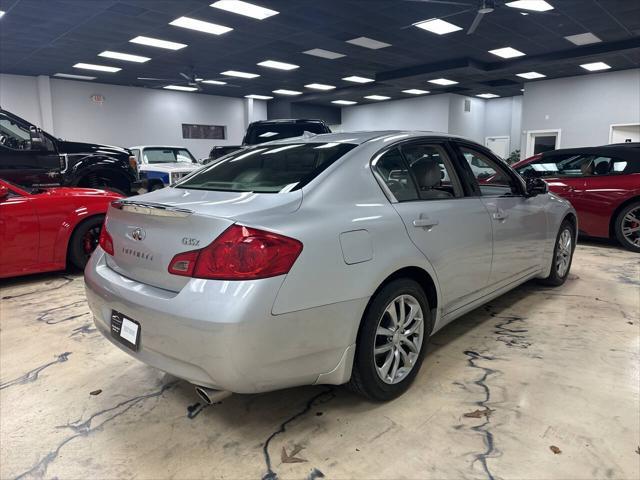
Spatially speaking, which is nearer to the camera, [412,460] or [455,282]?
[412,460]

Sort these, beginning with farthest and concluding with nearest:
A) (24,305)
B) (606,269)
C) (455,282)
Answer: (606,269) → (24,305) → (455,282)

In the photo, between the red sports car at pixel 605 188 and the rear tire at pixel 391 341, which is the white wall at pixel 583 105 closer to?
the red sports car at pixel 605 188

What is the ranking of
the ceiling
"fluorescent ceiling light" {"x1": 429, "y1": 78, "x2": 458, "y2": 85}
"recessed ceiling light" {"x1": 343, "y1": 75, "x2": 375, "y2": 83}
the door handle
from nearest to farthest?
1. the door handle
2. the ceiling
3. "fluorescent ceiling light" {"x1": 429, "y1": 78, "x2": 458, "y2": 85}
4. "recessed ceiling light" {"x1": 343, "y1": 75, "x2": 375, "y2": 83}

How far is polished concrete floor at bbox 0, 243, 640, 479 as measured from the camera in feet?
5.63

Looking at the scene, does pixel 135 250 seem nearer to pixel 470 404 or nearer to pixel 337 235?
pixel 337 235

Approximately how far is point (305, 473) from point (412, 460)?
424mm

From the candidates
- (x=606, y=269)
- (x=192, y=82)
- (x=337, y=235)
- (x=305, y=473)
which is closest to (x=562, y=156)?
(x=606, y=269)

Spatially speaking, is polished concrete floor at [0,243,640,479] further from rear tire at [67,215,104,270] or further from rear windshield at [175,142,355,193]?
rear tire at [67,215,104,270]

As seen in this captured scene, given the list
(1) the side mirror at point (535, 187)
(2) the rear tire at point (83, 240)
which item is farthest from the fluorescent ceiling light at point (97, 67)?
(1) the side mirror at point (535, 187)

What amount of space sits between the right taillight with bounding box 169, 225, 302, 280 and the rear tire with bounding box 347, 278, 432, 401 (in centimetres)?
51

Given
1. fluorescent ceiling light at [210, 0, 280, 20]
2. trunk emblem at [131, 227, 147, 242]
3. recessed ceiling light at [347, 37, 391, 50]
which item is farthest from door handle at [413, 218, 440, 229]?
recessed ceiling light at [347, 37, 391, 50]

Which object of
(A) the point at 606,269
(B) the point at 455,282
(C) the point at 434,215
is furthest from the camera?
(A) the point at 606,269

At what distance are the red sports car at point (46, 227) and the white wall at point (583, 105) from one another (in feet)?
47.9

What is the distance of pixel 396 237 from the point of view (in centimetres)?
202
